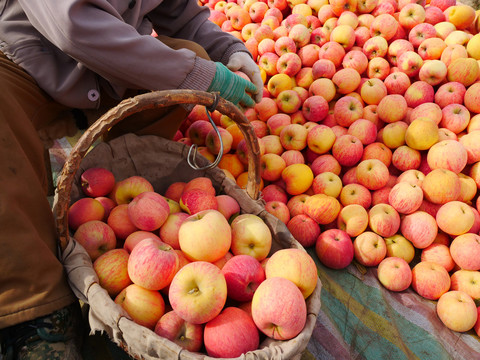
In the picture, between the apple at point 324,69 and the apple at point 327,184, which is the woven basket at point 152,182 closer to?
the apple at point 327,184

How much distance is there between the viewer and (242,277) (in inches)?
47.1

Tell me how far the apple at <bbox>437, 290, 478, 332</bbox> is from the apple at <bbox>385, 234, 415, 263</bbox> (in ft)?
0.93

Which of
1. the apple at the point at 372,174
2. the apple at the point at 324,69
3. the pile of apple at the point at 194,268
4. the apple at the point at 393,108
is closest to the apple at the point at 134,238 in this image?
the pile of apple at the point at 194,268

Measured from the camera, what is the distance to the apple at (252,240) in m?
1.38

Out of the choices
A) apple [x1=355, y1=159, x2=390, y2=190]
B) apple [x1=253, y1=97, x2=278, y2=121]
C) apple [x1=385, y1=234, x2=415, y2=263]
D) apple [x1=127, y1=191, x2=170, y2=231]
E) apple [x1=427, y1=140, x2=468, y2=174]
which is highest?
apple [x1=427, y1=140, x2=468, y2=174]

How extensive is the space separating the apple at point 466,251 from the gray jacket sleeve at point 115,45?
1.53 meters

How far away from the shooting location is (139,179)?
1610 millimetres

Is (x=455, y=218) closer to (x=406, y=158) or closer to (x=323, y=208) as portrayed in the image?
(x=406, y=158)

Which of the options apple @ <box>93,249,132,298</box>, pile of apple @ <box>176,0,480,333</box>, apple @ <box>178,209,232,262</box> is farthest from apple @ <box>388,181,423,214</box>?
apple @ <box>93,249,132,298</box>

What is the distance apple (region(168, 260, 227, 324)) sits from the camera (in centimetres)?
106

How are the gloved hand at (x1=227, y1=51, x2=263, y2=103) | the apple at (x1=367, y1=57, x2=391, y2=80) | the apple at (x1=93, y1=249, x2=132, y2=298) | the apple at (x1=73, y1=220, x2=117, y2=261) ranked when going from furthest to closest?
the apple at (x1=367, y1=57, x2=391, y2=80) < the gloved hand at (x1=227, y1=51, x2=263, y2=103) < the apple at (x1=73, y1=220, x2=117, y2=261) < the apple at (x1=93, y1=249, x2=132, y2=298)

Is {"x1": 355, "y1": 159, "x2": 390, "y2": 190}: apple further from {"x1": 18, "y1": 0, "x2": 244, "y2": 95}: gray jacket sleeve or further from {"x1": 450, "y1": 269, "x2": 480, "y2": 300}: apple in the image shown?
{"x1": 18, "y1": 0, "x2": 244, "y2": 95}: gray jacket sleeve

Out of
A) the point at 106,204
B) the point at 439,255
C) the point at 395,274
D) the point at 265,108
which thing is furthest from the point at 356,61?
the point at 106,204

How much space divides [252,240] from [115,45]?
38.6 inches
